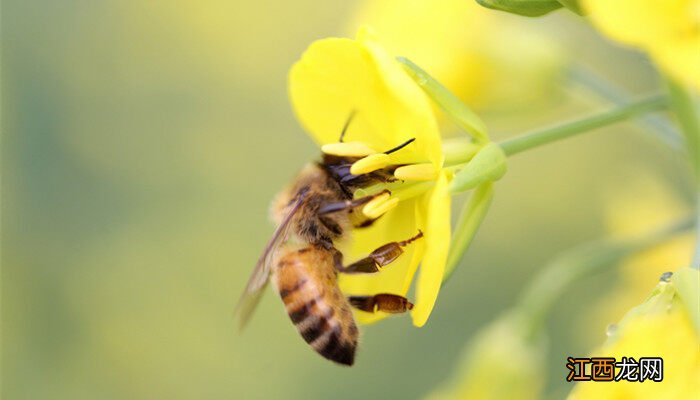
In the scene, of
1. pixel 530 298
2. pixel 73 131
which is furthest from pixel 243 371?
pixel 530 298

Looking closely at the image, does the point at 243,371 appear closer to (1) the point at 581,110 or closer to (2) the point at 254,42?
(1) the point at 581,110

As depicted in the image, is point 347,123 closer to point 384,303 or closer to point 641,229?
point 384,303

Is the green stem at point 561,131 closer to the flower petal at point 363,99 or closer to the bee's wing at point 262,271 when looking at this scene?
the flower petal at point 363,99

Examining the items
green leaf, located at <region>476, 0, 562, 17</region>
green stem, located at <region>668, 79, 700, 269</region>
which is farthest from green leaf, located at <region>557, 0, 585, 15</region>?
green stem, located at <region>668, 79, 700, 269</region>

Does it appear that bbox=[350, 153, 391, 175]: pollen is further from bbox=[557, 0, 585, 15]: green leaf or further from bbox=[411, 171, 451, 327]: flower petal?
bbox=[557, 0, 585, 15]: green leaf

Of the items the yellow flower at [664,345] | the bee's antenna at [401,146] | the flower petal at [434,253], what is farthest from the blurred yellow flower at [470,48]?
the yellow flower at [664,345]

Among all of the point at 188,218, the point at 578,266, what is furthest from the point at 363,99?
the point at 188,218

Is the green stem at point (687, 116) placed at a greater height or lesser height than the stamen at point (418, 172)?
lesser
